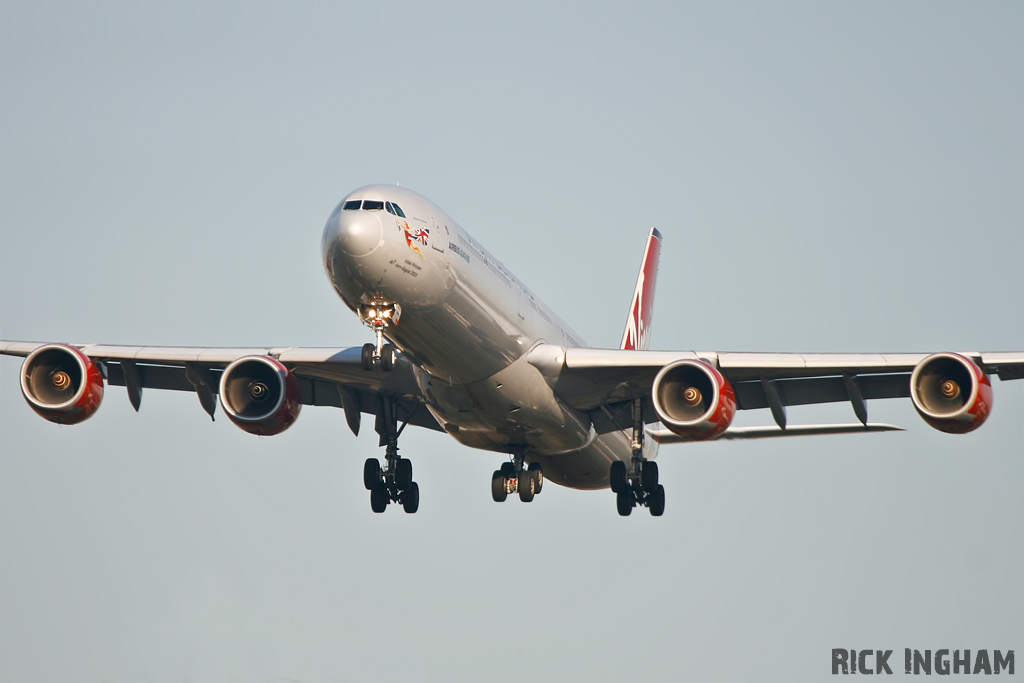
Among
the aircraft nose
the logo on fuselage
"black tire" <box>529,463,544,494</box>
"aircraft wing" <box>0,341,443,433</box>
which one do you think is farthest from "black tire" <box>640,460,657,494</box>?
the aircraft nose

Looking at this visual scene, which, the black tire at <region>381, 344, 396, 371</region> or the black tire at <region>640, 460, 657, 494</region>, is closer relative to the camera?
the black tire at <region>381, 344, 396, 371</region>

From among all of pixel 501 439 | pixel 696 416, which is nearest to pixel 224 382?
pixel 501 439

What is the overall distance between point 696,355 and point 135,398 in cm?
1287

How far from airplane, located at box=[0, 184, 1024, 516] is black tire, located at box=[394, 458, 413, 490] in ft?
0.17

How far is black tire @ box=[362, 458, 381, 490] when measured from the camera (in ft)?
102

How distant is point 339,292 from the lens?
23.6 m

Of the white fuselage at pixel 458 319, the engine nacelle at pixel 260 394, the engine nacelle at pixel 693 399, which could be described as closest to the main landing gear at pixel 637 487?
the white fuselage at pixel 458 319

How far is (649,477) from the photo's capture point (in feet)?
99.8

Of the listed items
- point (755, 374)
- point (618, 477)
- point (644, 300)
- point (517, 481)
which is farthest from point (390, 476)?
point (644, 300)

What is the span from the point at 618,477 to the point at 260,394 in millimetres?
8521

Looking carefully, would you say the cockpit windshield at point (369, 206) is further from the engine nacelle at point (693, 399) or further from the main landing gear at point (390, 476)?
the main landing gear at point (390, 476)

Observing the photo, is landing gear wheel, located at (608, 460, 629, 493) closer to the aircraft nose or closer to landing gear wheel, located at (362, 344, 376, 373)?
landing gear wheel, located at (362, 344, 376, 373)

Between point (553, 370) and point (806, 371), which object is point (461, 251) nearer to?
point (553, 370)

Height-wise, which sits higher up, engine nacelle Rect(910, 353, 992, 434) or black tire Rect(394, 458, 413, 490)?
engine nacelle Rect(910, 353, 992, 434)
